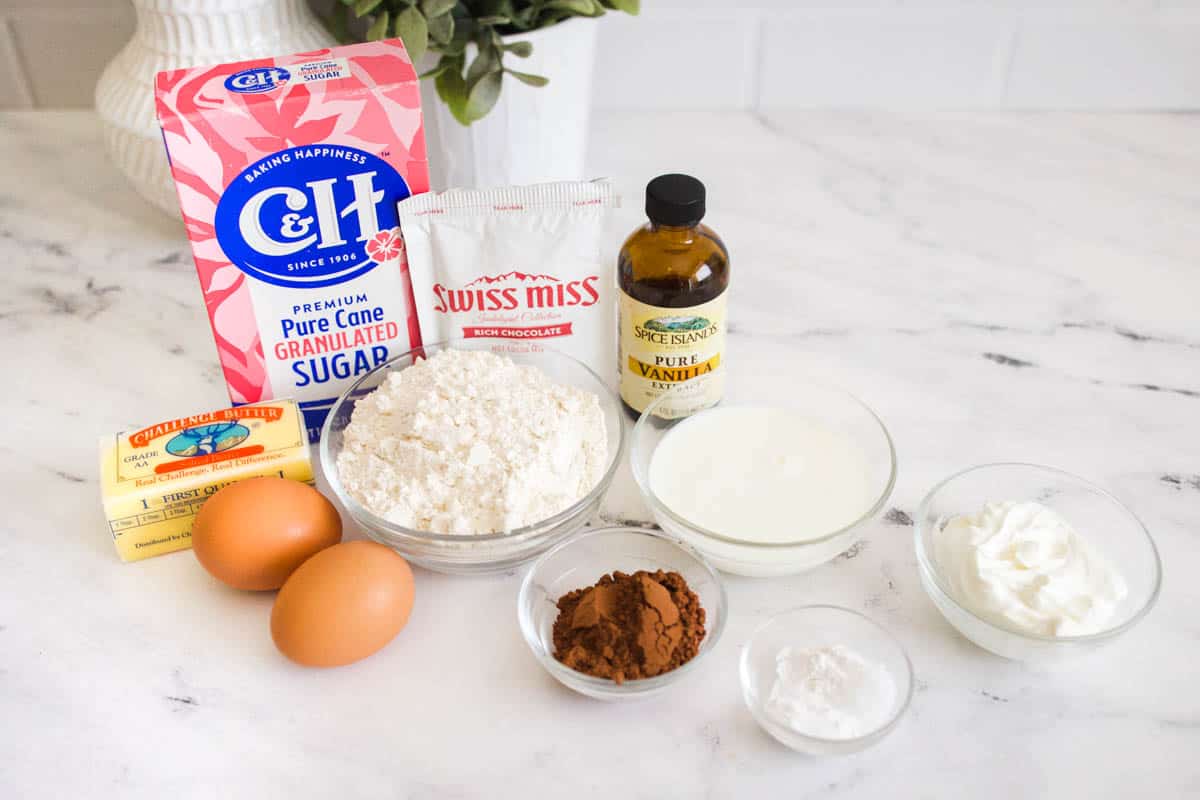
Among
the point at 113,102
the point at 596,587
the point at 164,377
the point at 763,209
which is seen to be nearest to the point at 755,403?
the point at 596,587

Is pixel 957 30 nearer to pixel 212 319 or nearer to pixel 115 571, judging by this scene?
pixel 212 319

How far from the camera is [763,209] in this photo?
4.89 feet

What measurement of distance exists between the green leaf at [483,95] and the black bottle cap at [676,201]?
266mm

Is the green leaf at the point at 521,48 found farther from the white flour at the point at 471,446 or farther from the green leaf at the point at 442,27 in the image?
the white flour at the point at 471,446

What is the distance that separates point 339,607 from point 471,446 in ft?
0.63

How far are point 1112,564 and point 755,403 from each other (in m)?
0.37

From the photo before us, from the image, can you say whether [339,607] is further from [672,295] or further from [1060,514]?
[1060,514]

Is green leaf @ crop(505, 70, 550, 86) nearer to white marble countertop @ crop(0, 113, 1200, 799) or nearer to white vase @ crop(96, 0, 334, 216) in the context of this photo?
white marble countertop @ crop(0, 113, 1200, 799)

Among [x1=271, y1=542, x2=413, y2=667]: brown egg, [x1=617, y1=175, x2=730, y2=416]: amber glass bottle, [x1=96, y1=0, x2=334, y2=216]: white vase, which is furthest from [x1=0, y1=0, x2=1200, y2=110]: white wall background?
[x1=271, y1=542, x2=413, y2=667]: brown egg

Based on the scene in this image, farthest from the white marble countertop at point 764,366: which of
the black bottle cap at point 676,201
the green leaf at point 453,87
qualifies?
the green leaf at point 453,87

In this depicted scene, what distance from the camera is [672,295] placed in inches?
Answer: 42.0

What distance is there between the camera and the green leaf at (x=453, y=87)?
1.21 meters

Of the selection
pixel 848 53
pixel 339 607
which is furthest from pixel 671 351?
pixel 848 53

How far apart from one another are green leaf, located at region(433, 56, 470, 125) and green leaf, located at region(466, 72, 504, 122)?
13mm
